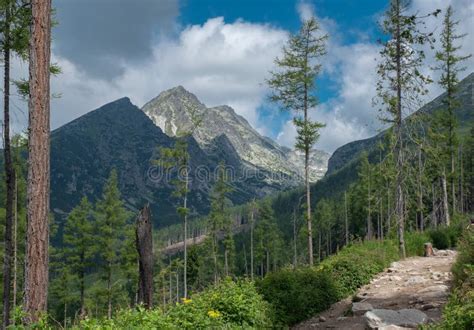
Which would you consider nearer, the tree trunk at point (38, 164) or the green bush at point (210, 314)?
the green bush at point (210, 314)

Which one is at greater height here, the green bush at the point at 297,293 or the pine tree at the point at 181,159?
the pine tree at the point at 181,159

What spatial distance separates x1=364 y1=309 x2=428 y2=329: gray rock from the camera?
773 cm

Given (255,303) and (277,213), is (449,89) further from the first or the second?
(277,213)

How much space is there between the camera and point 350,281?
12938 mm

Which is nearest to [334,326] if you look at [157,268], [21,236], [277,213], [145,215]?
[145,215]

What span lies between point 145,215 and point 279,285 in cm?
407

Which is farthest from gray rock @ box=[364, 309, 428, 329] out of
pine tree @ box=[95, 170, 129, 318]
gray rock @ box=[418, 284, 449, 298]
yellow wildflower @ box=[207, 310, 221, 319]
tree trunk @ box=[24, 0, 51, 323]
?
pine tree @ box=[95, 170, 129, 318]

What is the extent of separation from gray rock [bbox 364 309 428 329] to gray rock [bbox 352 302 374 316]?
5.01ft

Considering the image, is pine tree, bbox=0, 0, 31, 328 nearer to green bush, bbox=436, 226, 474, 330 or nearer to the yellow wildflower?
the yellow wildflower

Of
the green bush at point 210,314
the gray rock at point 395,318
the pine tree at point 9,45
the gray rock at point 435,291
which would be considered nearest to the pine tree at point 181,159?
the pine tree at point 9,45

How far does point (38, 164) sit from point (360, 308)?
7.91 meters

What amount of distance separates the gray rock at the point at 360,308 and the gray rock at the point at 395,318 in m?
1.53

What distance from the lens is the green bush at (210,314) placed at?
5.71m

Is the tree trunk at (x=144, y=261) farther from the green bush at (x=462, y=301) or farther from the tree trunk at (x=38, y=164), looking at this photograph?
the green bush at (x=462, y=301)
